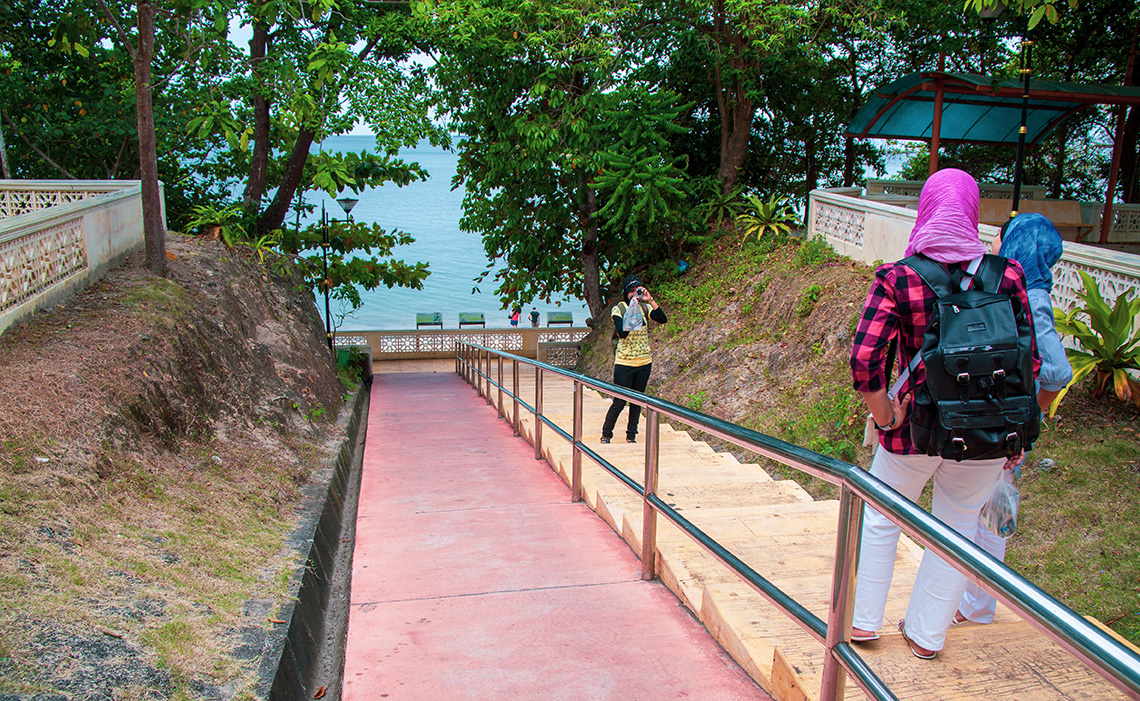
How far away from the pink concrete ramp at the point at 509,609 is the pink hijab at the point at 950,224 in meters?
1.43

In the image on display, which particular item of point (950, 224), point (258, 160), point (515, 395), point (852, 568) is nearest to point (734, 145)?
point (258, 160)

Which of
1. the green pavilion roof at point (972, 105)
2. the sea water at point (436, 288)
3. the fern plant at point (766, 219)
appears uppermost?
the green pavilion roof at point (972, 105)

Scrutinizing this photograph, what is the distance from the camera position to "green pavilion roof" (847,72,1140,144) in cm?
1142

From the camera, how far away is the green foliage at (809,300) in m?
10.2

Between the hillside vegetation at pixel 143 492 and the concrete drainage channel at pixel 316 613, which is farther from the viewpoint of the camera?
the concrete drainage channel at pixel 316 613

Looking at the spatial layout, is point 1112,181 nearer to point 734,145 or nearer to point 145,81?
point 734,145

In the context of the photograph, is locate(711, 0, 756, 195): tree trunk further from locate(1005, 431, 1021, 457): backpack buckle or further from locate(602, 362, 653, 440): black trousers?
locate(1005, 431, 1021, 457): backpack buckle

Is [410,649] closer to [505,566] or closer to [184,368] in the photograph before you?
[505,566]

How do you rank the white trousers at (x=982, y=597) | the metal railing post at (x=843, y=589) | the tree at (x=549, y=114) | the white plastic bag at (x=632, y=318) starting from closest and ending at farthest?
1. the metal railing post at (x=843, y=589)
2. the white trousers at (x=982, y=597)
3. the white plastic bag at (x=632, y=318)
4. the tree at (x=549, y=114)

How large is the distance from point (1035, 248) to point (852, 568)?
1.58 m

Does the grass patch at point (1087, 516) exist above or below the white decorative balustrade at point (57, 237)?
below

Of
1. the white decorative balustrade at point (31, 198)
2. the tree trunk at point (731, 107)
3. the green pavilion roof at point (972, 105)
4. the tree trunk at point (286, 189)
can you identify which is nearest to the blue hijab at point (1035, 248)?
the white decorative balustrade at point (31, 198)

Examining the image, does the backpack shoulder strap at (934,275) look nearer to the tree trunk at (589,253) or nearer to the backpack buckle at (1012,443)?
the backpack buckle at (1012,443)

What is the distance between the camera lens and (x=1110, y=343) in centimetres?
559
